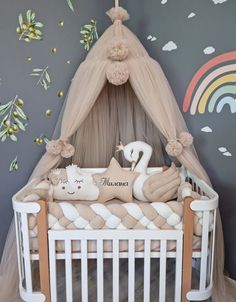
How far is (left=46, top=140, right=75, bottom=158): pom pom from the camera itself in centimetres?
198

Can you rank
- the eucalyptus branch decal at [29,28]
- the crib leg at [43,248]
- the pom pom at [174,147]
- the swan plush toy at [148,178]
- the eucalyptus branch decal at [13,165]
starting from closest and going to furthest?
the crib leg at [43,248]
the pom pom at [174,147]
the swan plush toy at [148,178]
the eucalyptus branch decal at [29,28]
the eucalyptus branch decal at [13,165]

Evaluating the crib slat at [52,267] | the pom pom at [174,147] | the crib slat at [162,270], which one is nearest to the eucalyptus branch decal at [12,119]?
the crib slat at [52,267]

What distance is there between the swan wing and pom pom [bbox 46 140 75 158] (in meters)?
0.59

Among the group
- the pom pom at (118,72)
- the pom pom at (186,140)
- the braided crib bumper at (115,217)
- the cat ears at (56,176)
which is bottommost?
the braided crib bumper at (115,217)

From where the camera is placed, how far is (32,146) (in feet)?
7.72

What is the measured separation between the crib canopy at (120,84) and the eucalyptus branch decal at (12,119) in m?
0.44

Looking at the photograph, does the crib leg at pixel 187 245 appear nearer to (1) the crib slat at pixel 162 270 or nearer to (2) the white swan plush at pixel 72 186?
(1) the crib slat at pixel 162 270

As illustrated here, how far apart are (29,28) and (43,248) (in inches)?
64.1

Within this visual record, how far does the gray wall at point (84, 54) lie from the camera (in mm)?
2105

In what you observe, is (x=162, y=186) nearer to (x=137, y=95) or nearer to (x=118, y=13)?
(x=137, y=95)

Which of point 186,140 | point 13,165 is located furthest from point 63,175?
point 186,140

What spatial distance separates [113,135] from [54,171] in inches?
23.3

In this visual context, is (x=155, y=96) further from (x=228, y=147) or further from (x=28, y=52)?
(x=28, y=52)

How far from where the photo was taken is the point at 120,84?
201cm
